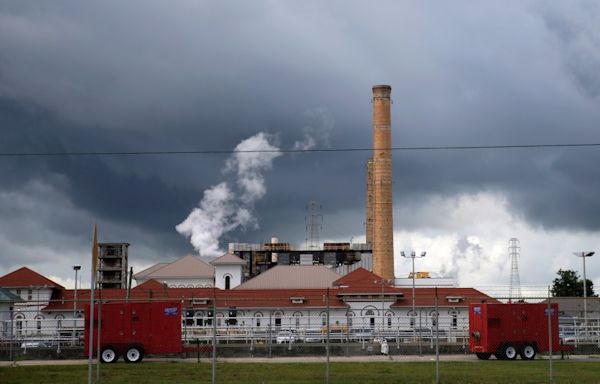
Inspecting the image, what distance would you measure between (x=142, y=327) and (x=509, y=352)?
15847 millimetres

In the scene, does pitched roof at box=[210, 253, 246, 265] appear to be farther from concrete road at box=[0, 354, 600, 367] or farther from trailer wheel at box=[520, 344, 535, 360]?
trailer wheel at box=[520, 344, 535, 360]

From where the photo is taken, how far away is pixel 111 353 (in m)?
37.7

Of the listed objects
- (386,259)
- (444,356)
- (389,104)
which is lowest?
(444,356)

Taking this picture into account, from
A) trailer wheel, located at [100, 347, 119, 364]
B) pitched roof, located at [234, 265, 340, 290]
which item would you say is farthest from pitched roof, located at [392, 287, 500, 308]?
trailer wheel, located at [100, 347, 119, 364]

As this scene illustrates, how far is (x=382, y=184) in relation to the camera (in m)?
114

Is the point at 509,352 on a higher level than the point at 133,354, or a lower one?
lower

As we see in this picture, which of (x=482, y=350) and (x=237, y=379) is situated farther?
(x=482, y=350)

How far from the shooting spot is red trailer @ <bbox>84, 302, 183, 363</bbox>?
125ft

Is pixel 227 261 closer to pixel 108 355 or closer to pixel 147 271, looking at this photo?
pixel 147 271

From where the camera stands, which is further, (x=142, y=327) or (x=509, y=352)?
(x=509, y=352)

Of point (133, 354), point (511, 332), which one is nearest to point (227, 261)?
point (511, 332)

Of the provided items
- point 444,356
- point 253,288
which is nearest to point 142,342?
point 444,356

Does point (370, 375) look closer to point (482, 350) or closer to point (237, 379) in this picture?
point (237, 379)

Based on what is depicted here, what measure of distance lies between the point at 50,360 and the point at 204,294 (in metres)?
55.7
